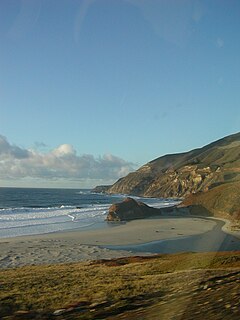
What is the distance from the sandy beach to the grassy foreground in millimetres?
10090

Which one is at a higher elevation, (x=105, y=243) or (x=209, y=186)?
(x=209, y=186)

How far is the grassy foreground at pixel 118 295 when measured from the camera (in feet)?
35.1

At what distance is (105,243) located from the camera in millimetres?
38219

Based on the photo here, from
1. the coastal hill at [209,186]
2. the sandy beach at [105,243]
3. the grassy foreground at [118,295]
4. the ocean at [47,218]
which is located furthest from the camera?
the coastal hill at [209,186]

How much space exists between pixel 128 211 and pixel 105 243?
91.4 feet

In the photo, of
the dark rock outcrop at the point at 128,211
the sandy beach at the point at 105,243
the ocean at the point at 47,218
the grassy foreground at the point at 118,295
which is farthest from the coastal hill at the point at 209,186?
the grassy foreground at the point at 118,295

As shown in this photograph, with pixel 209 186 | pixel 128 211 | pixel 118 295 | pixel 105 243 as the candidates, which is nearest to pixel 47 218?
pixel 128 211

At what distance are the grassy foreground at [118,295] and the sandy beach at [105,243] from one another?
33.1ft

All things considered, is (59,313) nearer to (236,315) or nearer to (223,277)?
(236,315)

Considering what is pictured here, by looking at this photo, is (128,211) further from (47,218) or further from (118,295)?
(118,295)

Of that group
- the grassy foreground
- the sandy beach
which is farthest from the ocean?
the grassy foreground

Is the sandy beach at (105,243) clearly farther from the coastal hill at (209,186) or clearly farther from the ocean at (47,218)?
the coastal hill at (209,186)

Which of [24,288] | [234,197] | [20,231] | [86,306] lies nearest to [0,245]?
[20,231]

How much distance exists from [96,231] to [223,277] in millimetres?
34547
